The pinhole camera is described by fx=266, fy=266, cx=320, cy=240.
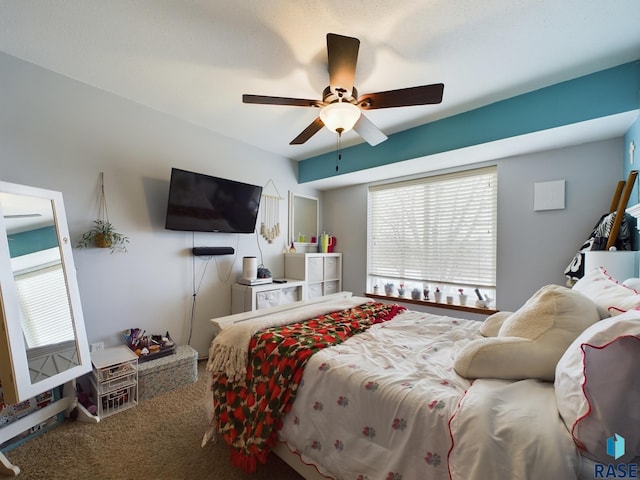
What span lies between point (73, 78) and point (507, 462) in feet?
11.3

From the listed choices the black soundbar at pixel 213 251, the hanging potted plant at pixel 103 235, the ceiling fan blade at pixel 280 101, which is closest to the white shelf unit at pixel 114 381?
the hanging potted plant at pixel 103 235

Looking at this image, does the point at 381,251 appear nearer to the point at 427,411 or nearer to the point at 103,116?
the point at 427,411

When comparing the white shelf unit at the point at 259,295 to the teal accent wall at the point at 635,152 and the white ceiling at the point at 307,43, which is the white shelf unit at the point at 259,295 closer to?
the white ceiling at the point at 307,43

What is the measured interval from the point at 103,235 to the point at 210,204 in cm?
95

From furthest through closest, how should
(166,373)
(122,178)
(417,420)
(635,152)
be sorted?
(122,178)
(166,373)
(635,152)
(417,420)

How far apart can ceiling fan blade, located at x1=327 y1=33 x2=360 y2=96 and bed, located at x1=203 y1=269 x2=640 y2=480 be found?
1.53 m

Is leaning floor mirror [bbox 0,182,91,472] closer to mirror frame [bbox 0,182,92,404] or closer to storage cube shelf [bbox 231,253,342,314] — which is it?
mirror frame [bbox 0,182,92,404]

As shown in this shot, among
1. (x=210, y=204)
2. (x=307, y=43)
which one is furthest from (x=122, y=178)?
(x=307, y=43)

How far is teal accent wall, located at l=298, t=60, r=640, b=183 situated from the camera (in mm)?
1813

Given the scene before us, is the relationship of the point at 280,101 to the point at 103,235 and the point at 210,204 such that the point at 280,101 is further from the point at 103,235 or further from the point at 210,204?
the point at 103,235

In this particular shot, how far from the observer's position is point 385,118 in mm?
2635

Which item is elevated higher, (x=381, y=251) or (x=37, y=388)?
(x=381, y=251)

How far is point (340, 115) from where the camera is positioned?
65.8 inches

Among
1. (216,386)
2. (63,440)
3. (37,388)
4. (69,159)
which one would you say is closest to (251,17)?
Answer: (69,159)
